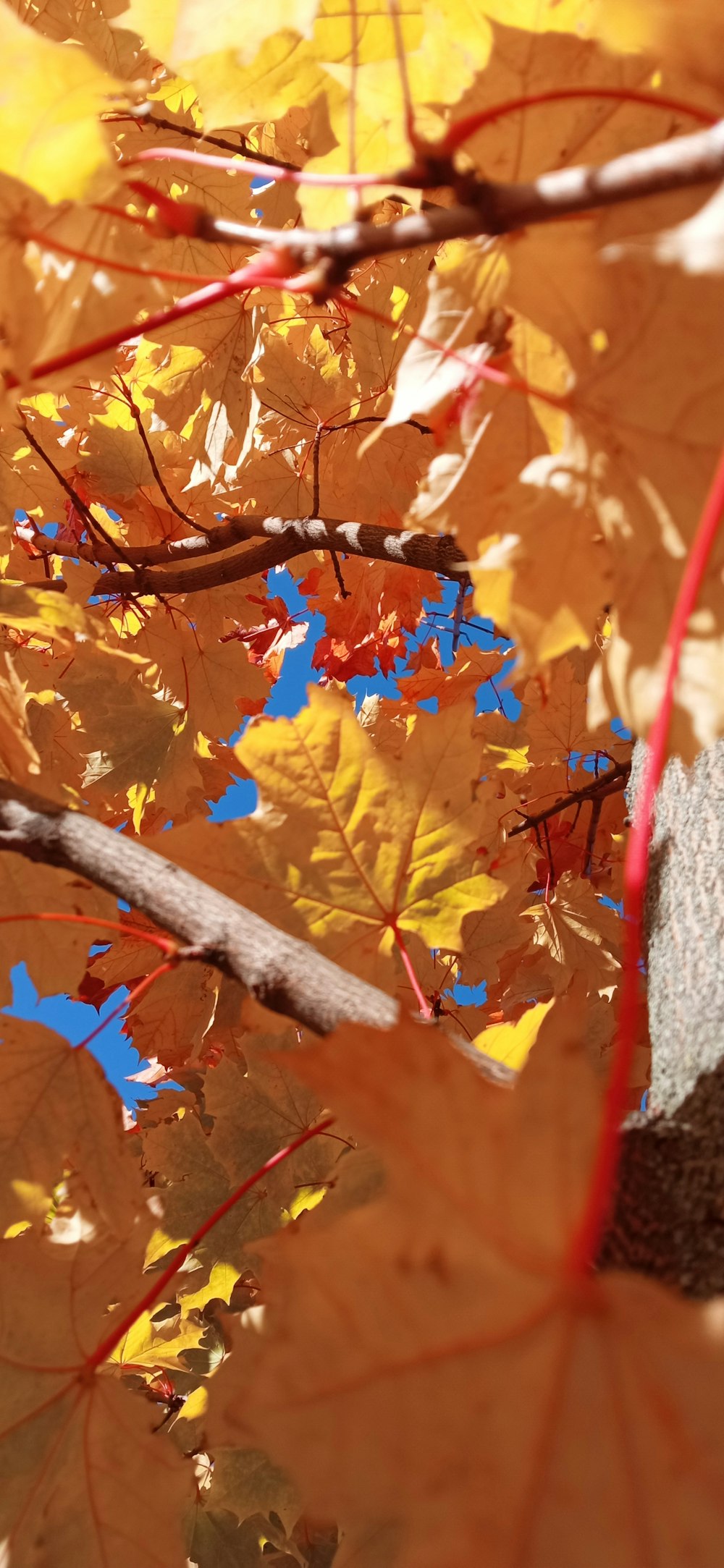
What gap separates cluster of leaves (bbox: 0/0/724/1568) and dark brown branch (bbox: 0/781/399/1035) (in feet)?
0.10

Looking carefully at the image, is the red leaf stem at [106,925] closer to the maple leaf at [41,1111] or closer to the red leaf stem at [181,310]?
the maple leaf at [41,1111]

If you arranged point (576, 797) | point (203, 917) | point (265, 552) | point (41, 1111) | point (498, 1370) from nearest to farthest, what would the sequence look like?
point (498, 1370)
point (203, 917)
point (41, 1111)
point (576, 797)
point (265, 552)

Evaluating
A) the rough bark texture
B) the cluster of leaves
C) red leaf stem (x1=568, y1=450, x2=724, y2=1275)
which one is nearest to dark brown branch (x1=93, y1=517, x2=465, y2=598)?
the cluster of leaves

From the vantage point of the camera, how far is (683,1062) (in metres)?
0.70

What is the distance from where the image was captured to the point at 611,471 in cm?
55

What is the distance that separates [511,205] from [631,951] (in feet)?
1.16

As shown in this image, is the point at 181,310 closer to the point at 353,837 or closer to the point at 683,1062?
the point at 353,837

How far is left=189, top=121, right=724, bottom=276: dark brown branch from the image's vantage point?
1.35ft

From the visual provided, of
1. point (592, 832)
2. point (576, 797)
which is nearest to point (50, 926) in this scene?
point (576, 797)

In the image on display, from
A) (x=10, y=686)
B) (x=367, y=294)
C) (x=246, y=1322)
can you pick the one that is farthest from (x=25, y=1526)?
(x=367, y=294)

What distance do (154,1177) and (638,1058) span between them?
1493mm

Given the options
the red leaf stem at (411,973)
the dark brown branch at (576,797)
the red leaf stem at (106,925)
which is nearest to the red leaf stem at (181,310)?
the red leaf stem at (106,925)

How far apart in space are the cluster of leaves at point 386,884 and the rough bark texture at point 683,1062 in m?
0.10

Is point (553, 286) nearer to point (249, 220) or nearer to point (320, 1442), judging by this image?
point (320, 1442)
